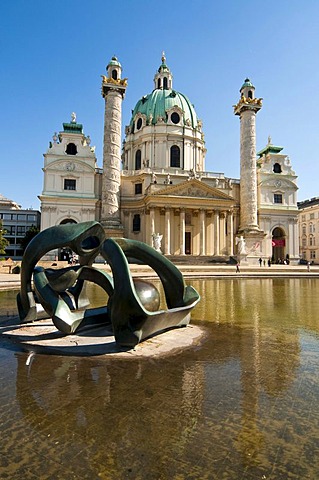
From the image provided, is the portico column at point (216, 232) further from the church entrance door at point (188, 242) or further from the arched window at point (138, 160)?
the arched window at point (138, 160)

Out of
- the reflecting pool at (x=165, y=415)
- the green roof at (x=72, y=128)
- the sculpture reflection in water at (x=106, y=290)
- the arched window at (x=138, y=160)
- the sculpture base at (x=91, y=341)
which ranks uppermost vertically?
the green roof at (x=72, y=128)

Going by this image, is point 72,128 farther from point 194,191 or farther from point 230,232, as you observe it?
point 230,232

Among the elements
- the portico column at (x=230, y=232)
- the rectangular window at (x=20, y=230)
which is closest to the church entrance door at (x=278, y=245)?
the portico column at (x=230, y=232)

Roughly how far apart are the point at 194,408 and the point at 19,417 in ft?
6.43

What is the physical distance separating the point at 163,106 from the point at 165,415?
59965mm

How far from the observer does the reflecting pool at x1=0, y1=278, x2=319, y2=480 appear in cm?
269

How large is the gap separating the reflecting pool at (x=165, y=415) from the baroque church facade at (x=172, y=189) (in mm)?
36360

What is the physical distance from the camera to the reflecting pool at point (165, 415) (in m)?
2.69

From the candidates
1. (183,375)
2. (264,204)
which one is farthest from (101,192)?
(183,375)

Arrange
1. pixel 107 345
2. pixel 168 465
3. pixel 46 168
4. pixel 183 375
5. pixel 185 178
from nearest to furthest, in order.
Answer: pixel 168 465 → pixel 183 375 → pixel 107 345 → pixel 46 168 → pixel 185 178

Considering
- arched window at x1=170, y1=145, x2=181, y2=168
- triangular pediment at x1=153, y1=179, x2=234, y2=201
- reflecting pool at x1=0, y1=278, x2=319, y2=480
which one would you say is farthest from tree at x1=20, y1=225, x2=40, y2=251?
reflecting pool at x1=0, y1=278, x2=319, y2=480

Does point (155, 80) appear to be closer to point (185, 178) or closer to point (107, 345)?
point (185, 178)

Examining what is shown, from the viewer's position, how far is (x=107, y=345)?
6250 millimetres

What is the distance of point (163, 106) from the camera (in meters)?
57.6
